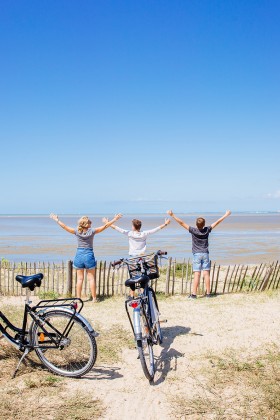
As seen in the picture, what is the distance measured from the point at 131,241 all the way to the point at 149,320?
273 centimetres

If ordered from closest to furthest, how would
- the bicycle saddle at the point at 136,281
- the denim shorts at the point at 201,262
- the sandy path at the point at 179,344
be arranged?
the sandy path at the point at 179,344, the bicycle saddle at the point at 136,281, the denim shorts at the point at 201,262

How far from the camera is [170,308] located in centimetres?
758

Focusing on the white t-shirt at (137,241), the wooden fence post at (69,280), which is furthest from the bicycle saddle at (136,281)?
the wooden fence post at (69,280)

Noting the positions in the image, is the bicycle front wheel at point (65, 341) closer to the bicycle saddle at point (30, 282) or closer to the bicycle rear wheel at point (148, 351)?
the bicycle saddle at point (30, 282)

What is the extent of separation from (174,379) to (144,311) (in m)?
0.83

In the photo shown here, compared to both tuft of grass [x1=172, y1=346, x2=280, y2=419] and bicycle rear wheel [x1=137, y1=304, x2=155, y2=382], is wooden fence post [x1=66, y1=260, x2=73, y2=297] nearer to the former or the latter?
bicycle rear wheel [x1=137, y1=304, x2=155, y2=382]

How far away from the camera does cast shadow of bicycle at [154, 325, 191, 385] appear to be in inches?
177

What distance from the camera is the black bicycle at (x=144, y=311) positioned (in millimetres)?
4140

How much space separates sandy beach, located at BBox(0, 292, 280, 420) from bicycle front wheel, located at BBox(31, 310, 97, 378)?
15 cm

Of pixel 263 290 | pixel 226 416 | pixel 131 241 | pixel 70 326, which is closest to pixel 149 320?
pixel 70 326

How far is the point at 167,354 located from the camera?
16.7 ft

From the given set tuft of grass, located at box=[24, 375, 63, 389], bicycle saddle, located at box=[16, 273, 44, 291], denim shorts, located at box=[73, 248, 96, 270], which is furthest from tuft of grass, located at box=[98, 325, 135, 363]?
denim shorts, located at box=[73, 248, 96, 270]

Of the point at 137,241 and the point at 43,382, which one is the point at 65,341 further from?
the point at 137,241

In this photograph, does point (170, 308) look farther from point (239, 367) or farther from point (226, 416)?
point (226, 416)
